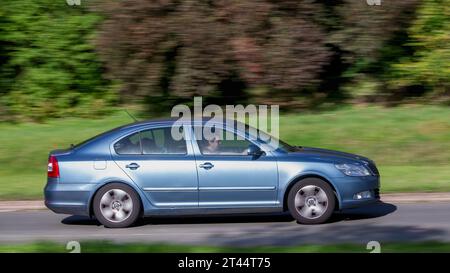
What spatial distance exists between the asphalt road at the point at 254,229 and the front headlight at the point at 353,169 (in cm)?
70

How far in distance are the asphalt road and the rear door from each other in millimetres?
455

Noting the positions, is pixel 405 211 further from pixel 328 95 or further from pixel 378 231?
pixel 328 95

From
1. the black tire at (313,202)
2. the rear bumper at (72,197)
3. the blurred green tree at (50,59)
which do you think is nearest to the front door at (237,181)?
the black tire at (313,202)

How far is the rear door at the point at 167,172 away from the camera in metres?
11.5

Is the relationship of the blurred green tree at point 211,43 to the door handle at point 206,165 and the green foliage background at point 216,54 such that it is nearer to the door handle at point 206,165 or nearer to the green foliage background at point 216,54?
the green foliage background at point 216,54

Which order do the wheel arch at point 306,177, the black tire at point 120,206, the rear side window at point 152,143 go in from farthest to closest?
the rear side window at point 152,143, the black tire at point 120,206, the wheel arch at point 306,177

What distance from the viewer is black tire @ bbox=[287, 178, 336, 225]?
11.5 meters

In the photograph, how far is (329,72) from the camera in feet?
70.3

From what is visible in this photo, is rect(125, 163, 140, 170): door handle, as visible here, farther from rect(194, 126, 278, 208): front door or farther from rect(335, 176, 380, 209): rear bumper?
rect(335, 176, 380, 209): rear bumper

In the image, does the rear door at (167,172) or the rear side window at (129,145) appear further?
the rear side window at (129,145)

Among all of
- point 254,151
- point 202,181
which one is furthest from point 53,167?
point 254,151

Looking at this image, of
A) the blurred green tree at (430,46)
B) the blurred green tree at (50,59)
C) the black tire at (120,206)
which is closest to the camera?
the black tire at (120,206)

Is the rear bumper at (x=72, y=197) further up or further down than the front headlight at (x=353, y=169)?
further down
